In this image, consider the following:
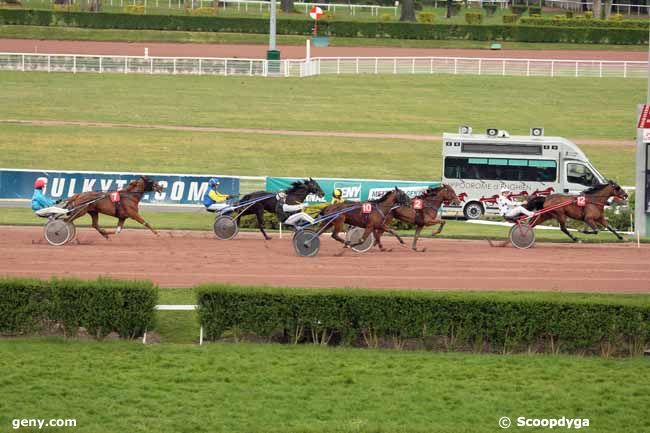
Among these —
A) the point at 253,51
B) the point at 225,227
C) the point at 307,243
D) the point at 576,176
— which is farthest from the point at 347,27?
the point at 307,243

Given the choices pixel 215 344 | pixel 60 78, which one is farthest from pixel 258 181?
pixel 60 78

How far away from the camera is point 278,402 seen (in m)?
11.8

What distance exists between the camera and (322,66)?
5188 cm

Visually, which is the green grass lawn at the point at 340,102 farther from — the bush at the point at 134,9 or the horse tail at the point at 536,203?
the horse tail at the point at 536,203

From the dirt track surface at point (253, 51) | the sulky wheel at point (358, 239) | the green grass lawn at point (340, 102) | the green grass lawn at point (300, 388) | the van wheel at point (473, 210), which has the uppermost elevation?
the dirt track surface at point (253, 51)

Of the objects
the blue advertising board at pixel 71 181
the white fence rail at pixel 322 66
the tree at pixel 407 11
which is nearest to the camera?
the blue advertising board at pixel 71 181

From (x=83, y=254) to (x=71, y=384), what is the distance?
7.63 m

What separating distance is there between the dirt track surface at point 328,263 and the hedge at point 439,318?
9.94ft

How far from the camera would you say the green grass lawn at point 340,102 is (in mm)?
40438

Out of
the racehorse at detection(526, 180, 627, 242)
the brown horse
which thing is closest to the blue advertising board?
the brown horse

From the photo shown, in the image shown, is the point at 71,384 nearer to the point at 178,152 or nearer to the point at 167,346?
the point at 167,346

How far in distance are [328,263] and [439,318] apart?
5423 mm

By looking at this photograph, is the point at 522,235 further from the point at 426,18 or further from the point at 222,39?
the point at 426,18

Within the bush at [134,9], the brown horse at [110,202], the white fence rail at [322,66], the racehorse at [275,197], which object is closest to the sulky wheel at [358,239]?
the racehorse at [275,197]
